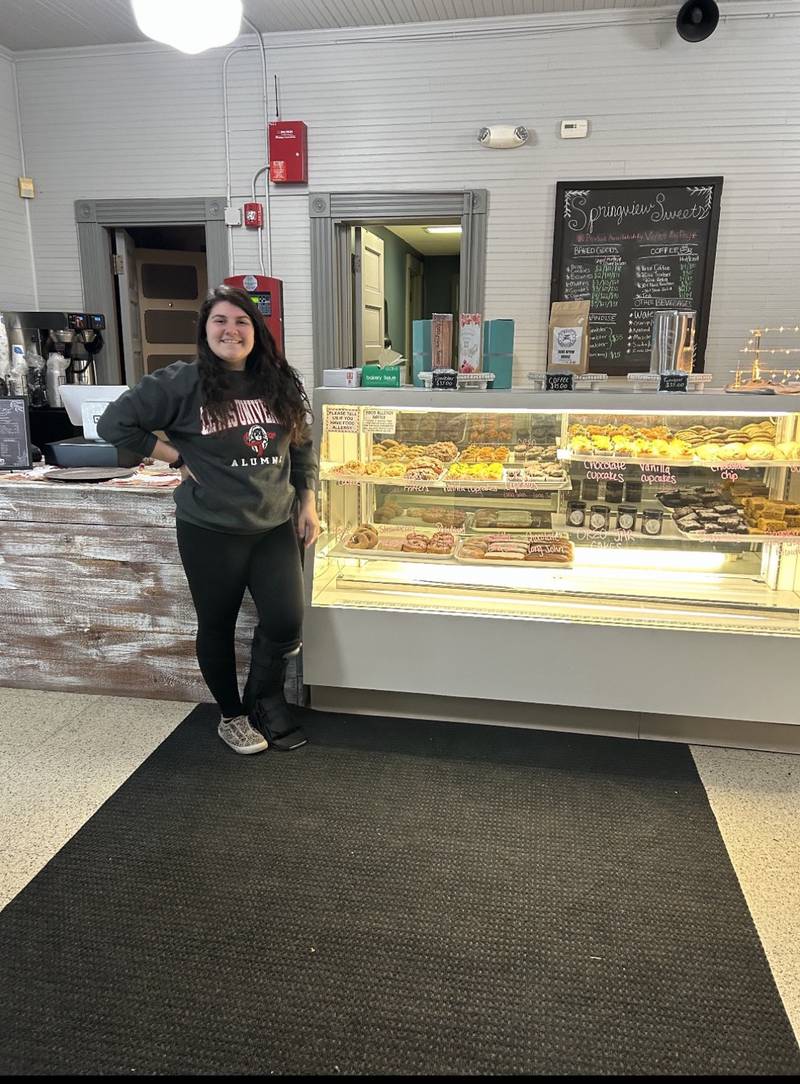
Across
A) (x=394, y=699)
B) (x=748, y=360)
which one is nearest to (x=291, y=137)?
(x=748, y=360)

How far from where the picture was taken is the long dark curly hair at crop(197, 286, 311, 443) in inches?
103

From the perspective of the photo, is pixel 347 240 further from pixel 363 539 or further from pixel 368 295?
pixel 363 539

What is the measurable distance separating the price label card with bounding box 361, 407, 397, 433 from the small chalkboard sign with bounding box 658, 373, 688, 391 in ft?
3.60

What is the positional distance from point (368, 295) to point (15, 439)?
3269 mm

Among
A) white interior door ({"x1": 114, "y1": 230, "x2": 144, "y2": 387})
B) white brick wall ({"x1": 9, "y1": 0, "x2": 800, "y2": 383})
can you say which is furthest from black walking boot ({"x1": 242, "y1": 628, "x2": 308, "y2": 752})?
white interior door ({"x1": 114, "y1": 230, "x2": 144, "y2": 387})

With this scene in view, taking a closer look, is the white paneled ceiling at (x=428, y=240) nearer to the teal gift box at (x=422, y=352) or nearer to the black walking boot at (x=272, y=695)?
the teal gift box at (x=422, y=352)

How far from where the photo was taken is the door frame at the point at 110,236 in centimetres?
547

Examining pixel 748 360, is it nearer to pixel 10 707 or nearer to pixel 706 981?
pixel 706 981

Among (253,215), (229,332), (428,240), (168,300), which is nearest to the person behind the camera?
(229,332)

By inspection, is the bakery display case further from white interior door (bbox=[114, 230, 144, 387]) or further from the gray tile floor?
white interior door (bbox=[114, 230, 144, 387])

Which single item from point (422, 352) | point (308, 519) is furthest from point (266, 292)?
point (308, 519)

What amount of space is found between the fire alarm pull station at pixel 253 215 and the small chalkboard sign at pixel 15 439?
2548 mm

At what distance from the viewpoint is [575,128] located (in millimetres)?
4895

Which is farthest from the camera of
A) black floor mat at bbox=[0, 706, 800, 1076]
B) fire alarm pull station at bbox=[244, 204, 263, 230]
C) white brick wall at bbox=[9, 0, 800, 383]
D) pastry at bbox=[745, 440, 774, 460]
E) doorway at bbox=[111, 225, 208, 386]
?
doorway at bbox=[111, 225, 208, 386]
